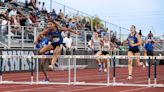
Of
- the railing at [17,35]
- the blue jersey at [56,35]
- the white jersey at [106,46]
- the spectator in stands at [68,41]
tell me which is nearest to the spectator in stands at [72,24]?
the spectator in stands at [68,41]

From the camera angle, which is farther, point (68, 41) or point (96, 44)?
point (68, 41)

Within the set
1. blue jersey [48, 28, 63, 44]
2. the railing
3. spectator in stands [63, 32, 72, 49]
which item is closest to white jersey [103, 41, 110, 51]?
the railing

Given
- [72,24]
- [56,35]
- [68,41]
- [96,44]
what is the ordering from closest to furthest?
[56,35], [96,44], [68,41], [72,24]

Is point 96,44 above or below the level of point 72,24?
below

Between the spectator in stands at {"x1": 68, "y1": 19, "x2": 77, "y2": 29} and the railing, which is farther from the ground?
the spectator in stands at {"x1": 68, "y1": 19, "x2": 77, "y2": 29}

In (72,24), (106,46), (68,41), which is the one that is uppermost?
(72,24)

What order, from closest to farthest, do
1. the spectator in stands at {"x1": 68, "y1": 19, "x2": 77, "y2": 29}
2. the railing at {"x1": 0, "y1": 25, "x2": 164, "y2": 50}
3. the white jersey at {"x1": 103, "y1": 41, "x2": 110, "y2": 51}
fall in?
the white jersey at {"x1": 103, "y1": 41, "x2": 110, "y2": 51}
the railing at {"x1": 0, "y1": 25, "x2": 164, "y2": 50}
the spectator in stands at {"x1": 68, "y1": 19, "x2": 77, "y2": 29}

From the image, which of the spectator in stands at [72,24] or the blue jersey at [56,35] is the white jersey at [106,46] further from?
the spectator in stands at [72,24]

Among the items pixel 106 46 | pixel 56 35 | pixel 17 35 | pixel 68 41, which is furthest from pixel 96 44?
pixel 56 35

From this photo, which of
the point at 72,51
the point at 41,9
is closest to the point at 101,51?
the point at 72,51

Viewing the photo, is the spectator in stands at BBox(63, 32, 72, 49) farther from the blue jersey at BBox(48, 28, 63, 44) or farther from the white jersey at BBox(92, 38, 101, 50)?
the blue jersey at BBox(48, 28, 63, 44)

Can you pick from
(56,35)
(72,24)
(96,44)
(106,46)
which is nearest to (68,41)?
(72,24)

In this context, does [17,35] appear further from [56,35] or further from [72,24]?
[56,35]

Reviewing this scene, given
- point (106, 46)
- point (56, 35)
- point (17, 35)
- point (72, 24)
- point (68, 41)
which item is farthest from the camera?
point (72, 24)
